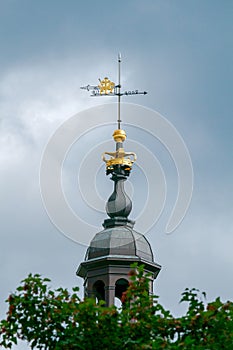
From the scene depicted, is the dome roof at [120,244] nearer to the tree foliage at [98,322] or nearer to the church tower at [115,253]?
the church tower at [115,253]

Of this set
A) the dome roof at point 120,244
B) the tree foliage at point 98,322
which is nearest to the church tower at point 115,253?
the dome roof at point 120,244

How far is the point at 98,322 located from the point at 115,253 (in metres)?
18.9

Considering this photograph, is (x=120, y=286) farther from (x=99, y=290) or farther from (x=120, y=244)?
(x=120, y=244)

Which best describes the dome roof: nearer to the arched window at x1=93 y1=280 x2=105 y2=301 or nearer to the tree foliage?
the arched window at x1=93 y1=280 x2=105 y2=301

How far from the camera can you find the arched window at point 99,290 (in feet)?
169

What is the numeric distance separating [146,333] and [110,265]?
18536 millimetres

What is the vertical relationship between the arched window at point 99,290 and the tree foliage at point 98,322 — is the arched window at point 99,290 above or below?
above

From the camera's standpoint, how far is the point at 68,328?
1268 inches

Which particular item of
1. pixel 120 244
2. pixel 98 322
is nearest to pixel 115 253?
pixel 120 244

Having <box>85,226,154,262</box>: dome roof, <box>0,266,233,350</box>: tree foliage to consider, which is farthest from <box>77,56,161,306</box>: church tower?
<box>0,266,233,350</box>: tree foliage

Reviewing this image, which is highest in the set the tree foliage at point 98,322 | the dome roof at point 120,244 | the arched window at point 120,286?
the dome roof at point 120,244

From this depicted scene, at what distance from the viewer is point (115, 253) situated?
51.0m

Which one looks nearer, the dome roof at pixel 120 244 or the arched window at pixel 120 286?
the arched window at pixel 120 286

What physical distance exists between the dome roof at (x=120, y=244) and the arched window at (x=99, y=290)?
3.80 ft
